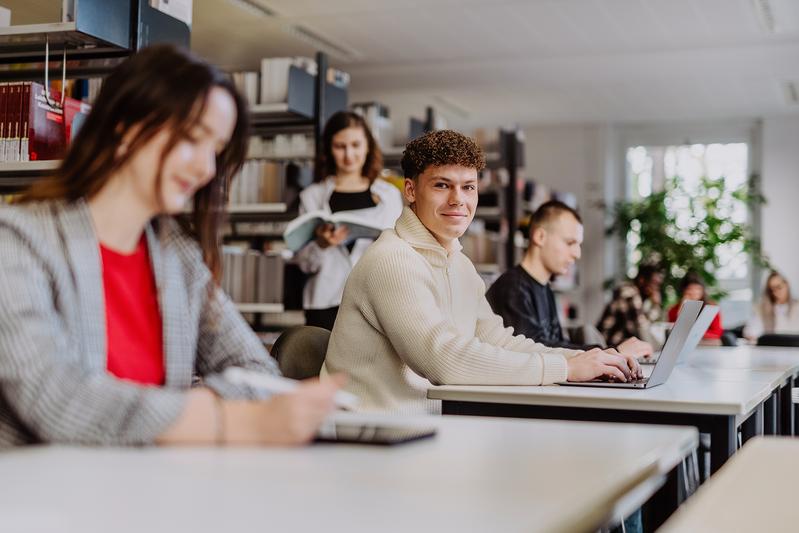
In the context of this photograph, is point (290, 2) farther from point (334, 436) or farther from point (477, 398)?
point (334, 436)

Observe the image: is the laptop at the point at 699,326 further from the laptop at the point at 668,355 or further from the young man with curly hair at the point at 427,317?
the young man with curly hair at the point at 427,317

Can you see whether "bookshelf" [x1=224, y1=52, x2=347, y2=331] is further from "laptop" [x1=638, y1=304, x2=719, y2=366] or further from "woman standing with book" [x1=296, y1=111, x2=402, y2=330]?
"laptop" [x1=638, y1=304, x2=719, y2=366]

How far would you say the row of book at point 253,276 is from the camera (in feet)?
17.2

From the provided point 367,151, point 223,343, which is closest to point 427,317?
point 223,343

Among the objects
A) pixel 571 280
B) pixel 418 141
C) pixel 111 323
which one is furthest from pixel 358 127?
pixel 571 280

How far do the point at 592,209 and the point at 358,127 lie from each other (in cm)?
649

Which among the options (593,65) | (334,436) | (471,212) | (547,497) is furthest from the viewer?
(593,65)

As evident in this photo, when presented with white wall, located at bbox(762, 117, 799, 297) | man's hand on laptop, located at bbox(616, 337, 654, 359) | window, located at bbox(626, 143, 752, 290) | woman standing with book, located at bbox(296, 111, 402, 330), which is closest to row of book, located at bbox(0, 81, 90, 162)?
woman standing with book, located at bbox(296, 111, 402, 330)

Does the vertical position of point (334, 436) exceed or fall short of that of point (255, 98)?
it falls short

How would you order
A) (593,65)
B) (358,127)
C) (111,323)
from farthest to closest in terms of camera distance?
(593,65) → (358,127) → (111,323)

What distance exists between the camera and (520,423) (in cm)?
142

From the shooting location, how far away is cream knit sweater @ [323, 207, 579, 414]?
2.15 meters

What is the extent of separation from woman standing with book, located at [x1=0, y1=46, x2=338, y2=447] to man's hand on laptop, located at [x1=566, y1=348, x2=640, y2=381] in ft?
3.05

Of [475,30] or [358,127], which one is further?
[475,30]
